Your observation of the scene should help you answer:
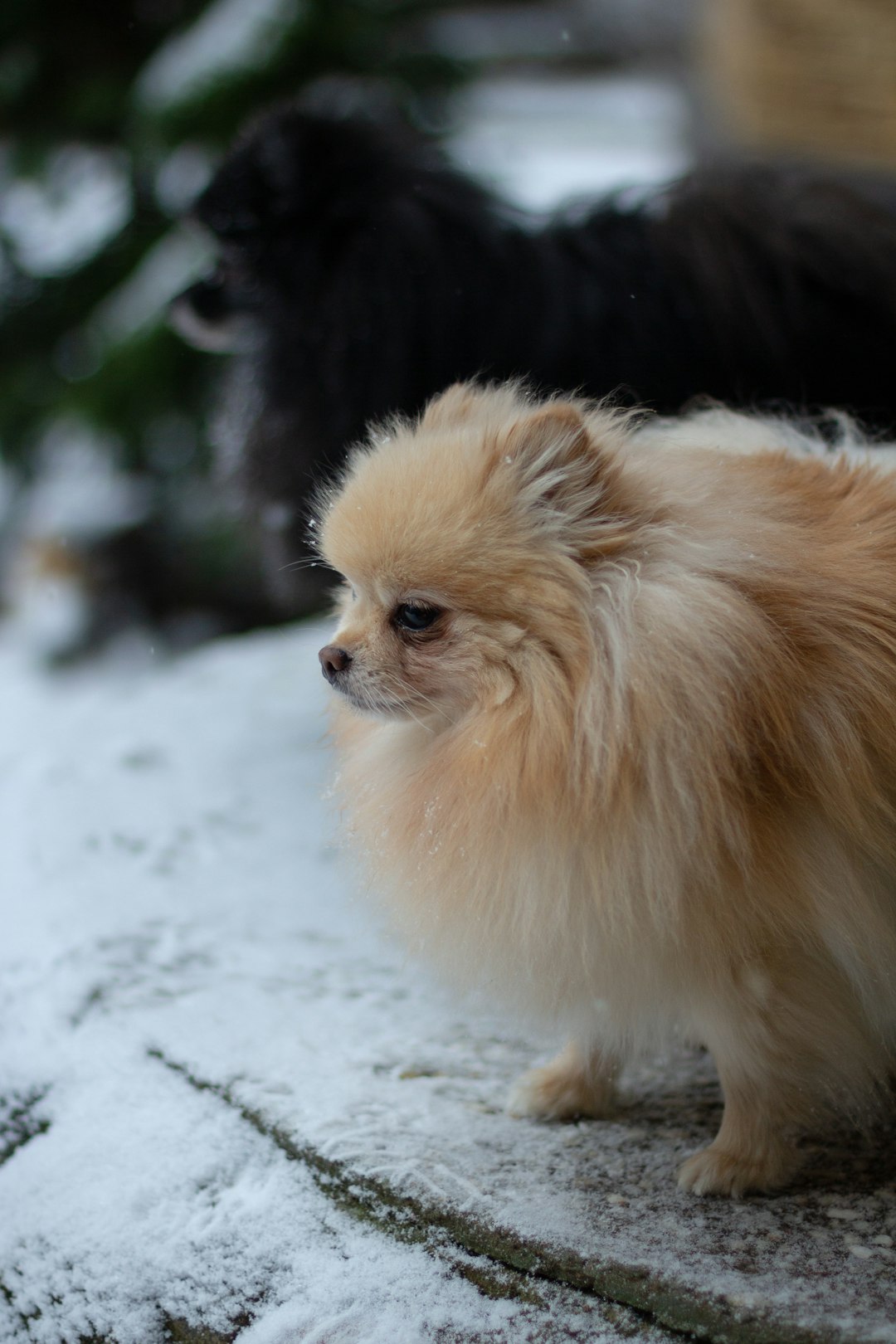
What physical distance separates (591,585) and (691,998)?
55 centimetres

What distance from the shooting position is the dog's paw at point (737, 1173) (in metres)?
1.63

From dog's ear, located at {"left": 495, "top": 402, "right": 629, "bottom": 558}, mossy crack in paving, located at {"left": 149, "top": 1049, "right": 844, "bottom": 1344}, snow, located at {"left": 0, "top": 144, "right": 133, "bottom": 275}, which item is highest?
snow, located at {"left": 0, "top": 144, "right": 133, "bottom": 275}

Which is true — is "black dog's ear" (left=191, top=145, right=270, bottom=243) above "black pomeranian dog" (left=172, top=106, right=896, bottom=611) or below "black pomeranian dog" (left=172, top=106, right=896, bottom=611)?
above

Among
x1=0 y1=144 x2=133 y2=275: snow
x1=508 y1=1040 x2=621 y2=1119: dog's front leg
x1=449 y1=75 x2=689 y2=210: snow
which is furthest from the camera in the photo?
x1=449 y1=75 x2=689 y2=210: snow

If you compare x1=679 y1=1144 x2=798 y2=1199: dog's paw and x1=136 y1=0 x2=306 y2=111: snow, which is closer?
x1=679 y1=1144 x2=798 y2=1199: dog's paw

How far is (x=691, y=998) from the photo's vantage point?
1.57m

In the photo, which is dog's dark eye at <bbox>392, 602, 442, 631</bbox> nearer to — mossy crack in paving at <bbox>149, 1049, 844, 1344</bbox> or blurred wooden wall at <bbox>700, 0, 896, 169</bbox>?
mossy crack in paving at <bbox>149, 1049, 844, 1344</bbox>

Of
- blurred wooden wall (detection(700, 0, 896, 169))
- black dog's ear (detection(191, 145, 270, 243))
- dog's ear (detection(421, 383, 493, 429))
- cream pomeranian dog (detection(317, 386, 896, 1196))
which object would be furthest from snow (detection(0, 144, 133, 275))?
cream pomeranian dog (detection(317, 386, 896, 1196))

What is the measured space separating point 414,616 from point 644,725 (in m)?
0.33

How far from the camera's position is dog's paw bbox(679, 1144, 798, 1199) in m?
1.63

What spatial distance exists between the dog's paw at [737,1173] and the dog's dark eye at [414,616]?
834mm

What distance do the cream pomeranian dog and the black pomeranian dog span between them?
117 cm

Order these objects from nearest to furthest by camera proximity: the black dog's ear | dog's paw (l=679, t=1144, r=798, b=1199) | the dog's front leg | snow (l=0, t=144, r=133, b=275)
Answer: dog's paw (l=679, t=1144, r=798, b=1199), the dog's front leg, the black dog's ear, snow (l=0, t=144, r=133, b=275)

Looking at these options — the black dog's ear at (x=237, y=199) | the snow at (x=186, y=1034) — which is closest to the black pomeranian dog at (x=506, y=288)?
the black dog's ear at (x=237, y=199)
